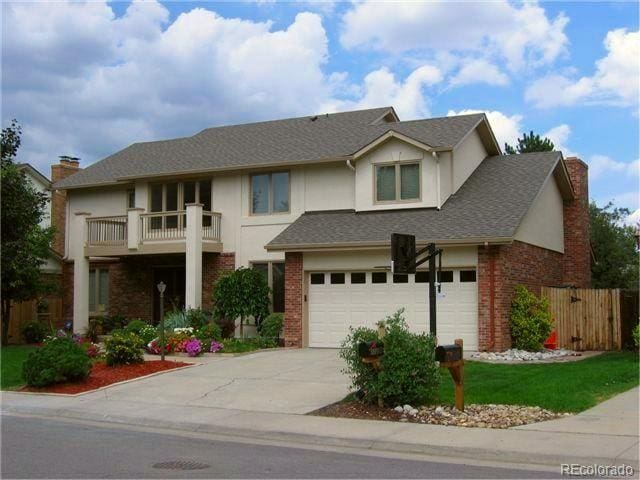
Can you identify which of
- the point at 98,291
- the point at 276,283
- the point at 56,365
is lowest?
the point at 56,365

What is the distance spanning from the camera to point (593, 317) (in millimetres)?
22062

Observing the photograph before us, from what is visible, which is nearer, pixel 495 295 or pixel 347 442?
pixel 347 442

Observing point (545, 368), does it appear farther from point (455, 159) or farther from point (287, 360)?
point (455, 159)

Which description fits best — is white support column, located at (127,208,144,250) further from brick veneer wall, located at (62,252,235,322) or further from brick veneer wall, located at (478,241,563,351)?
brick veneer wall, located at (478,241,563,351)

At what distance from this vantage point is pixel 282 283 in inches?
941

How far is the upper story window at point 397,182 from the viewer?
73.3 ft

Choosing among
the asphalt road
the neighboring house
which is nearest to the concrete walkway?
the asphalt road

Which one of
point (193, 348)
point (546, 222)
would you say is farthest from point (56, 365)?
point (546, 222)

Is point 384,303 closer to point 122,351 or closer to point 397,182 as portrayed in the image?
point 397,182

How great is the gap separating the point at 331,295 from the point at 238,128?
1062cm

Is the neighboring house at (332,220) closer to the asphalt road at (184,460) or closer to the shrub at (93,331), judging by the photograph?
the shrub at (93,331)

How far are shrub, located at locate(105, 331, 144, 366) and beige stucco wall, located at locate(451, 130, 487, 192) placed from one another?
10282 millimetres

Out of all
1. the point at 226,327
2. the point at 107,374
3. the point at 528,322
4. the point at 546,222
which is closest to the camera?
the point at 107,374

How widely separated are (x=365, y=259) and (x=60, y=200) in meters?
17.2
